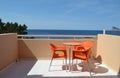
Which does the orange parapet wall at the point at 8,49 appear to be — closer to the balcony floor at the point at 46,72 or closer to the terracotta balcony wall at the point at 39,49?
the terracotta balcony wall at the point at 39,49

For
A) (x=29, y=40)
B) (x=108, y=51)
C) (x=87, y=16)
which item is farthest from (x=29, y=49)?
(x=87, y=16)

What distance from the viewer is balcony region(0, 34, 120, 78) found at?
555 centimetres

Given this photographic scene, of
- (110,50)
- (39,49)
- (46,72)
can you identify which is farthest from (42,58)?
(110,50)

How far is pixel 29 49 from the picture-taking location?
7734 millimetres

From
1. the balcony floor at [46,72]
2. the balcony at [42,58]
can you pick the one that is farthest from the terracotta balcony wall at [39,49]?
the balcony floor at [46,72]

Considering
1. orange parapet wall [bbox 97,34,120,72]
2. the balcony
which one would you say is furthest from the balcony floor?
orange parapet wall [bbox 97,34,120,72]

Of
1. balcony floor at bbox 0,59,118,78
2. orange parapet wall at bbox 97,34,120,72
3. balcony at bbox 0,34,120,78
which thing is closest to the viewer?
balcony floor at bbox 0,59,118,78

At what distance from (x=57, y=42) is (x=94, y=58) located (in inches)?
59.1

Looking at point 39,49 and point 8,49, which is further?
point 39,49

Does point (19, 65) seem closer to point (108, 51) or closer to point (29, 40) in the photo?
point (29, 40)

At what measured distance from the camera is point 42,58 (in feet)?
25.6

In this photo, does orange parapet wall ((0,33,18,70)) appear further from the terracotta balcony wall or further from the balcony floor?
the balcony floor

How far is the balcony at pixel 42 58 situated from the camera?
18.2 ft

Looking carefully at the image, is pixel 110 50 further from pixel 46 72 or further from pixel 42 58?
pixel 42 58
